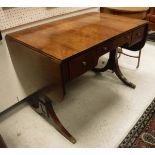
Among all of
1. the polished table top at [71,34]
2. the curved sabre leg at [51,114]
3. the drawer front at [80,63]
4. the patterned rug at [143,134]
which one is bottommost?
the patterned rug at [143,134]

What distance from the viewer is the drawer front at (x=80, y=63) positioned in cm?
103

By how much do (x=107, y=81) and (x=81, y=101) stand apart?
45 centimetres

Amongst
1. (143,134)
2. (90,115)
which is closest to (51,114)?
(90,115)

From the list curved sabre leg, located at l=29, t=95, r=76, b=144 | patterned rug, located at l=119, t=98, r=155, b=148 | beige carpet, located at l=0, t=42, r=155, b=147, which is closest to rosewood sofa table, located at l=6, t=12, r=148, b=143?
curved sabre leg, located at l=29, t=95, r=76, b=144

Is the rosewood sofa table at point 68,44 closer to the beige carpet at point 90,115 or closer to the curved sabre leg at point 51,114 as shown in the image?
the curved sabre leg at point 51,114

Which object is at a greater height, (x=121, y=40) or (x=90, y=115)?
(x=121, y=40)

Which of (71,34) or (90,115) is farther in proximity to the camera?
(90,115)

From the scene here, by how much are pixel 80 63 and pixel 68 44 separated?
5.8 inches

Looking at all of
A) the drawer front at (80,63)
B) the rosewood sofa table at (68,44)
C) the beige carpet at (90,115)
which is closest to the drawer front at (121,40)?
the rosewood sofa table at (68,44)

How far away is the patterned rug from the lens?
1.34m

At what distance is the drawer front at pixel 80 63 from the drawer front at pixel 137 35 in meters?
0.47

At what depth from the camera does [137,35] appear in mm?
1434

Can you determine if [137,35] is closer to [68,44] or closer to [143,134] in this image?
[68,44]

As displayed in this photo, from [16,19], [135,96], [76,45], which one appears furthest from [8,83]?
[135,96]
